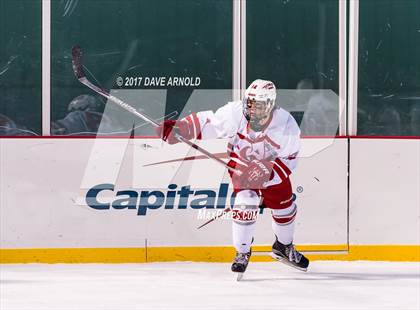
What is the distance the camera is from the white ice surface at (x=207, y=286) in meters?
5.35

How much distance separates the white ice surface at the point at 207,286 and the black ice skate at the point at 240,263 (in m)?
0.05

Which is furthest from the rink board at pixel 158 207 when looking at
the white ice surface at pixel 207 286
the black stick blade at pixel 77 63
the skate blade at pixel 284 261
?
the black stick blade at pixel 77 63

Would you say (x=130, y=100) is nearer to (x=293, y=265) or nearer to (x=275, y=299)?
(x=293, y=265)

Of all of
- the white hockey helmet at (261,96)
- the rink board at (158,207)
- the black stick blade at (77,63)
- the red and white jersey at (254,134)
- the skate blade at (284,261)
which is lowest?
the skate blade at (284,261)

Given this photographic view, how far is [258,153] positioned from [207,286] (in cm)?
95

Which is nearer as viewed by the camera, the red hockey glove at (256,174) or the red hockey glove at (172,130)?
the red hockey glove at (172,130)

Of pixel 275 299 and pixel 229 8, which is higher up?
pixel 229 8

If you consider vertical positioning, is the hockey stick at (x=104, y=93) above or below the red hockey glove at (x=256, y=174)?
above

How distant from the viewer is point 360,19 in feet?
22.7

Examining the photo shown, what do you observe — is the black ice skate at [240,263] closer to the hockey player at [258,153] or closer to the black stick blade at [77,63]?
the hockey player at [258,153]

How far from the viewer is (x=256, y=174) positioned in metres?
6.42

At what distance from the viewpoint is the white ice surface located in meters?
5.35

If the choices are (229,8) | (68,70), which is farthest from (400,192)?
(68,70)

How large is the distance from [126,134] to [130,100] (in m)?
0.21
